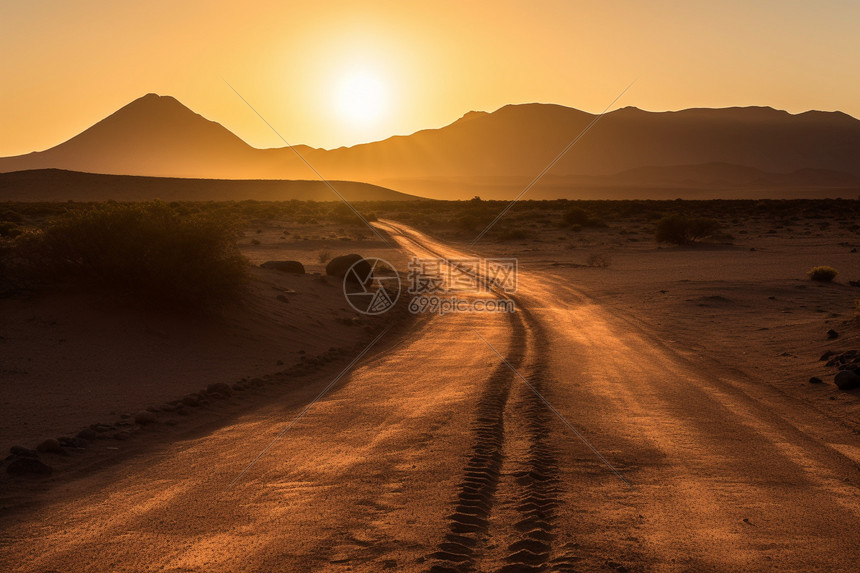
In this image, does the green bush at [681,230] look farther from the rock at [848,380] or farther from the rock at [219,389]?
the rock at [219,389]

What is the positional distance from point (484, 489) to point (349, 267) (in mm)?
18933

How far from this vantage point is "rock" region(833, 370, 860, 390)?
34.5ft

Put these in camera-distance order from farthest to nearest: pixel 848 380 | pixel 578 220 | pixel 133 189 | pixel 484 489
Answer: pixel 133 189, pixel 578 220, pixel 848 380, pixel 484 489

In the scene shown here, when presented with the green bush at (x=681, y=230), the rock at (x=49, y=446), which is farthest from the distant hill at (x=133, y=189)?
the rock at (x=49, y=446)

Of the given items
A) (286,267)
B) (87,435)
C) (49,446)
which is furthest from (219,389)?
(286,267)

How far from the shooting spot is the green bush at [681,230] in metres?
45.0

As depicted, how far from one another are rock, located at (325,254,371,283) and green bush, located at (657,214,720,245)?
2635 cm

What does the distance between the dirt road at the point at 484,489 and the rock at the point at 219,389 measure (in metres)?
0.99

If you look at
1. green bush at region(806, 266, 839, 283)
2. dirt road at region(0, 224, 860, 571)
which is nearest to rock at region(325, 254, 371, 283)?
dirt road at region(0, 224, 860, 571)

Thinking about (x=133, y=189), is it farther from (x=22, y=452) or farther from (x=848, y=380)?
(x=848, y=380)

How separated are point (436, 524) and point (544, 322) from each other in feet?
41.7

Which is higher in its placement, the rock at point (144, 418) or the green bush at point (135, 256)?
the green bush at point (135, 256)

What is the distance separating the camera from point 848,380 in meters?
10.5

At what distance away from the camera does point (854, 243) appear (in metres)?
42.4
